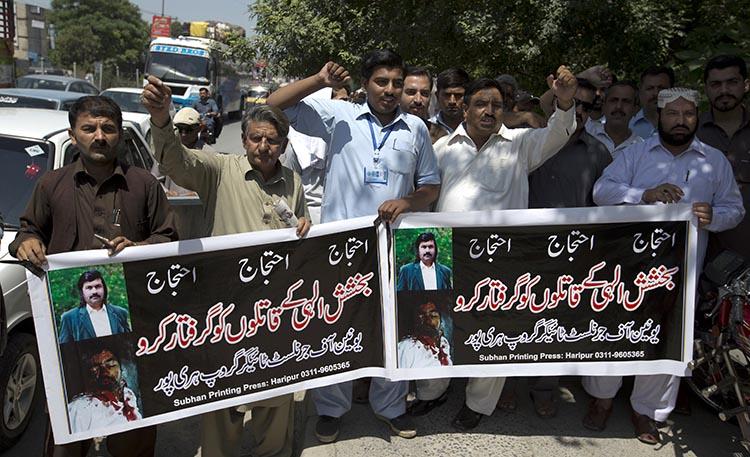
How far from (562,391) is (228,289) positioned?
254 centimetres

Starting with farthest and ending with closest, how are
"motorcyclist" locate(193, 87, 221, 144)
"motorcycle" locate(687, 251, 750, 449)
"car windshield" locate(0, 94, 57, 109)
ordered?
"motorcyclist" locate(193, 87, 221, 144)
"car windshield" locate(0, 94, 57, 109)
"motorcycle" locate(687, 251, 750, 449)

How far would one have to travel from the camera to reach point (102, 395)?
3.19 m

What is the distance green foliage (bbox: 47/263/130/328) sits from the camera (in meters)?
3.01

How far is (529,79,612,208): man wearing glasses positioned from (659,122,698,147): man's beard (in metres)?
0.50

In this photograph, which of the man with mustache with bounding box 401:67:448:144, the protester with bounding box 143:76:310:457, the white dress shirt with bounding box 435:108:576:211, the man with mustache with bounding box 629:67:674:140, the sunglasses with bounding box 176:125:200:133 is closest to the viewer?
the protester with bounding box 143:76:310:457

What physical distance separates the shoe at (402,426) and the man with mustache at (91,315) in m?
1.70

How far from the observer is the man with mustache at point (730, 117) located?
4.50 meters

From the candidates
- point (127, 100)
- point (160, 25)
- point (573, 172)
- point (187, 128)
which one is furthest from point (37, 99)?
point (160, 25)

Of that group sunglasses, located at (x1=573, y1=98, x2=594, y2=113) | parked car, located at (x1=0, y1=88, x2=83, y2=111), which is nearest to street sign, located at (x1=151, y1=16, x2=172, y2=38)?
parked car, located at (x1=0, y1=88, x2=83, y2=111)

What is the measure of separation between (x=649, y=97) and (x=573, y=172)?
5.98 feet

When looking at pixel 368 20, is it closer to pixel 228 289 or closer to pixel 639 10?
pixel 639 10

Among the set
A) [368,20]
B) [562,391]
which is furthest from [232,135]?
[562,391]

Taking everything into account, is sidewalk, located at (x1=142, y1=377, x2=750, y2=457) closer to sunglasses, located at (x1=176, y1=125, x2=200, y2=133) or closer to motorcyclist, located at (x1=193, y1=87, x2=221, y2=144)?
sunglasses, located at (x1=176, y1=125, x2=200, y2=133)

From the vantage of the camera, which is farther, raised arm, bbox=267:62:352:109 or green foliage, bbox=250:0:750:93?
green foliage, bbox=250:0:750:93
